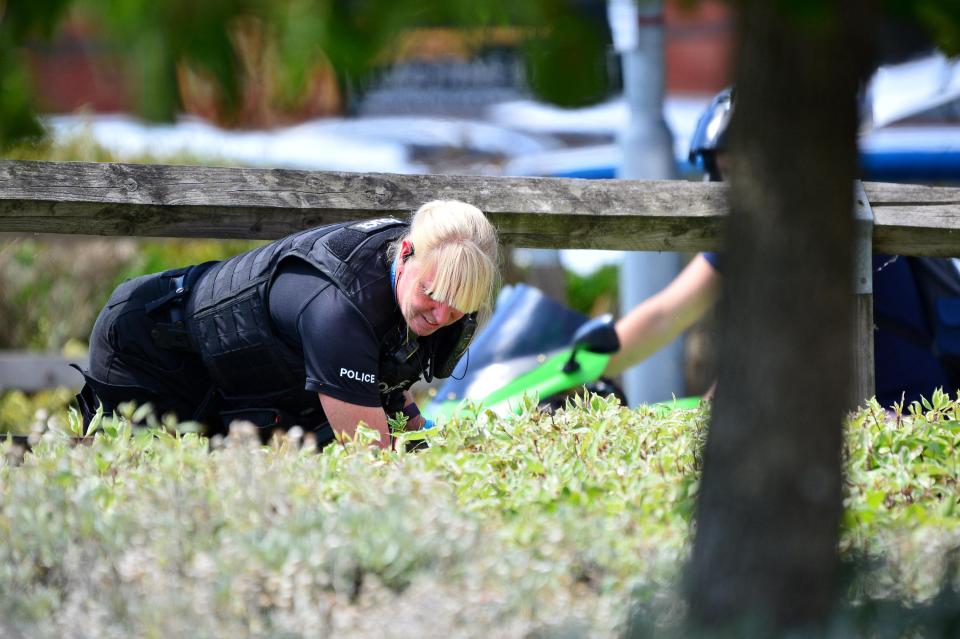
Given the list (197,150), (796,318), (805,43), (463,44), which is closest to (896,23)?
(805,43)

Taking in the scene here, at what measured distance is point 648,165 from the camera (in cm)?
589

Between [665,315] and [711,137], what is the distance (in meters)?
0.77

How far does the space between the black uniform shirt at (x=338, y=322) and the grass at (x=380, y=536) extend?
18.1 inches

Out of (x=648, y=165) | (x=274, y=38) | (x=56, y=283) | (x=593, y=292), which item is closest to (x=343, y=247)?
(x=274, y=38)

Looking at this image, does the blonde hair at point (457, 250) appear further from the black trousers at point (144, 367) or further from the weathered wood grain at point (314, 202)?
the black trousers at point (144, 367)

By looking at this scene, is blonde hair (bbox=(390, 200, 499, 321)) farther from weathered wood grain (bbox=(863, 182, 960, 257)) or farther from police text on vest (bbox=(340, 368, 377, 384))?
weathered wood grain (bbox=(863, 182, 960, 257))

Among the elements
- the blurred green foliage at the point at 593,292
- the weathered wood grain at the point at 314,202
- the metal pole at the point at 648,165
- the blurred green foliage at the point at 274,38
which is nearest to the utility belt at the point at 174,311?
the weathered wood grain at the point at 314,202

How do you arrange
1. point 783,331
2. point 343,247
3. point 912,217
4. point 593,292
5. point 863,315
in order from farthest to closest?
1. point 593,292
2. point 912,217
3. point 863,315
4. point 343,247
5. point 783,331

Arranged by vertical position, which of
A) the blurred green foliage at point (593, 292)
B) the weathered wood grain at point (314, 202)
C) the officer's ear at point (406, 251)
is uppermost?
the weathered wood grain at point (314, 202)

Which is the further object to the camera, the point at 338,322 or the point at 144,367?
the point at 144,367

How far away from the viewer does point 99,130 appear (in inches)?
479

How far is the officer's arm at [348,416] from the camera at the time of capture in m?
3.19

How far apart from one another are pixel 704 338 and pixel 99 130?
7247 mm

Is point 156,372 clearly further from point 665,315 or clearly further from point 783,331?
point 783,331
